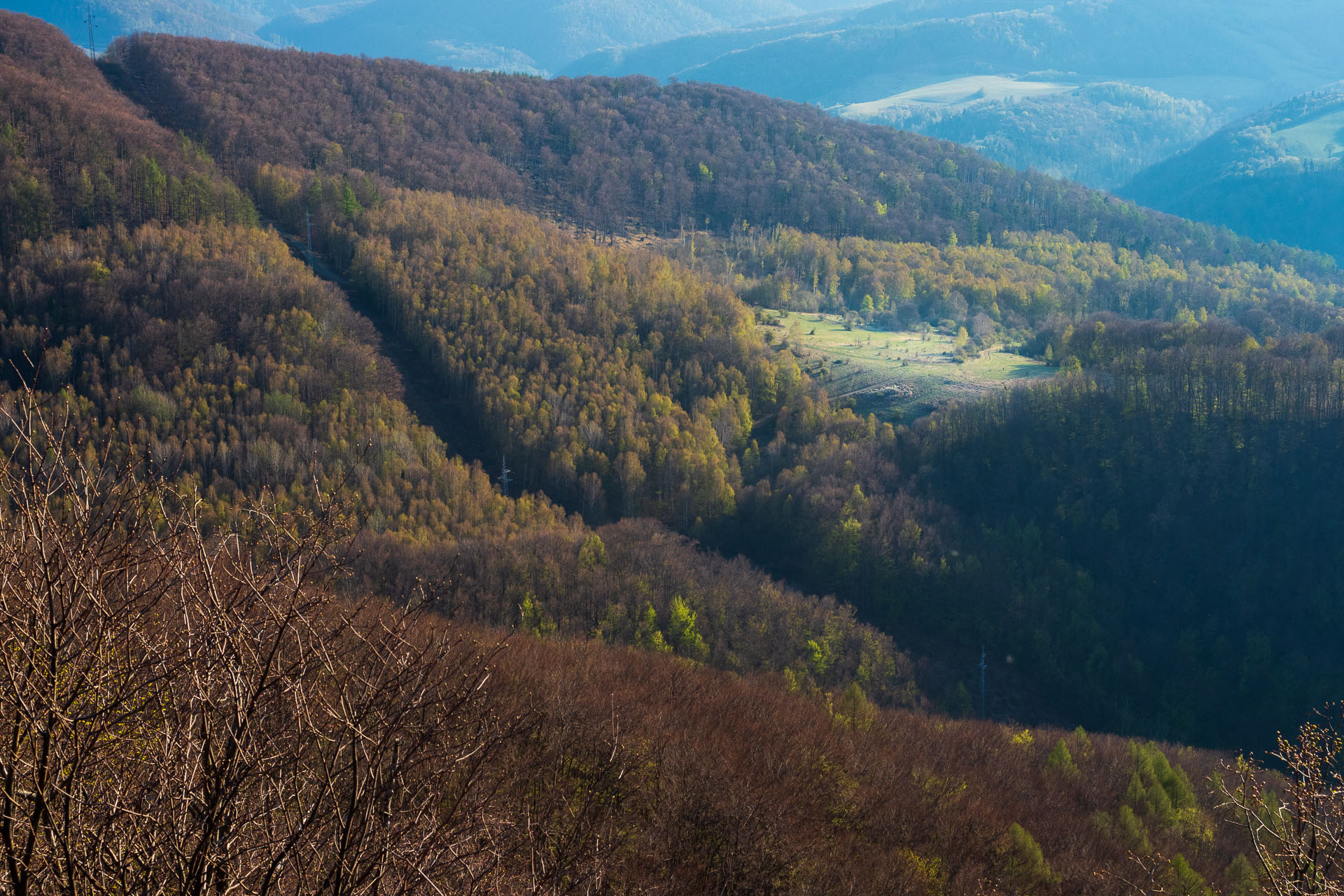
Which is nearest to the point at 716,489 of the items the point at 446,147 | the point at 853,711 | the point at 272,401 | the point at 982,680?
the point at 982,680

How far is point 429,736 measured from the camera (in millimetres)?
9703

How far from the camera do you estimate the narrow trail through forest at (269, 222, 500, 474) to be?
113 metres

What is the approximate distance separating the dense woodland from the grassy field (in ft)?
21.8

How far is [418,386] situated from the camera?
118 meters

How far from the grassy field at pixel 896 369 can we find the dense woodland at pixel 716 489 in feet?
21.8

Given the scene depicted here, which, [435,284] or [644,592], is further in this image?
[435,284]

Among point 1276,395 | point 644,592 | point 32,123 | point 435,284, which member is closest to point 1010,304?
point 1276,395

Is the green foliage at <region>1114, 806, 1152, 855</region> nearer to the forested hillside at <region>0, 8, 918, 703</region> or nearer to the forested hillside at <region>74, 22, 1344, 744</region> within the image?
the forested hillside at <region>0, 8, 918, 703</region>

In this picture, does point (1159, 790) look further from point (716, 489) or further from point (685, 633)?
point (716, 489)

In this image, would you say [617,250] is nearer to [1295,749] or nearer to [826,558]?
[826,558]

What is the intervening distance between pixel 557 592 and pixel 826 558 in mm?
30580

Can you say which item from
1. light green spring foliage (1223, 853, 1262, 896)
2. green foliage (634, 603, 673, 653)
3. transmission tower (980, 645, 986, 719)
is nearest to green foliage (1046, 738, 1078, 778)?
light green spring foliage (1223, 853, 1262, 896)

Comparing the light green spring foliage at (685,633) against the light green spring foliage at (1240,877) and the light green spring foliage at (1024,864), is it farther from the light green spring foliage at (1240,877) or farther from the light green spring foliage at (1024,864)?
the light green spring foliage at (1240,877)

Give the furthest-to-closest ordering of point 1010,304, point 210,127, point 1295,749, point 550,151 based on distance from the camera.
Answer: point 550,151 < point 1010,304 < point 210,127 < point 1295,749
